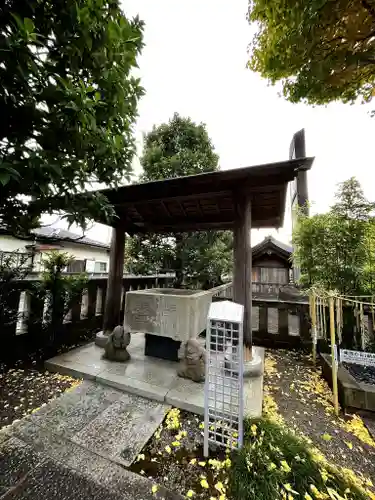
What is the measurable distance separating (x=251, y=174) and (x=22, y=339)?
478cm

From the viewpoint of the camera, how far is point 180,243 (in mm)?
8461

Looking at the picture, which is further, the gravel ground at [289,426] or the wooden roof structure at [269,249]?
the wooden roof structure at [269,249]

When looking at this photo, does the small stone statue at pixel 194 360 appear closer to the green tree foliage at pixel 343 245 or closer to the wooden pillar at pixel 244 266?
the wooden pillar at pixel 244 266

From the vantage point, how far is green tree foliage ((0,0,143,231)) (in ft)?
4.67

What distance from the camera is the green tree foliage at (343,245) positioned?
12.3 feet

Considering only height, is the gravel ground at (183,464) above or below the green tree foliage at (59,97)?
below

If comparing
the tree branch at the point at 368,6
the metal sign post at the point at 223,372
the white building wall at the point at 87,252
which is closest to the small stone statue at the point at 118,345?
the metal sign post at the point at 223,372

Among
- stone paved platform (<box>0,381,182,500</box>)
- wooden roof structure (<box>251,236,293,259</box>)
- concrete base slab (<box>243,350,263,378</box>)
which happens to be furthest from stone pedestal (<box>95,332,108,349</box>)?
wooden roof structure (<box>251,236,293,259</box>)

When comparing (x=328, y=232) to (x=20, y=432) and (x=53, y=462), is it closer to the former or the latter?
(x=53, y=462)

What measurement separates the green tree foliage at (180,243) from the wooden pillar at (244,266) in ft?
16.2

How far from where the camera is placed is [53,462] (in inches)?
67.8

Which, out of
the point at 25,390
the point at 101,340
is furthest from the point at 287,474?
the point at 101,340

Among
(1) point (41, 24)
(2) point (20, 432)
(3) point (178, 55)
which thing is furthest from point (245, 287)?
(3) point (178, 55)

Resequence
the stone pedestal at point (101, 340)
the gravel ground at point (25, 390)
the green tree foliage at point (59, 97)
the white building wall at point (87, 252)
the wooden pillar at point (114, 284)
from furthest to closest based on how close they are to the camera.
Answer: the white building wall at point (87, 252)
the wooden pillar at point (114, 284)
the stone pedestal at point (101, 340)
the gravel ground at point (25, 390)
the green tree foliage at point (59, 97)
